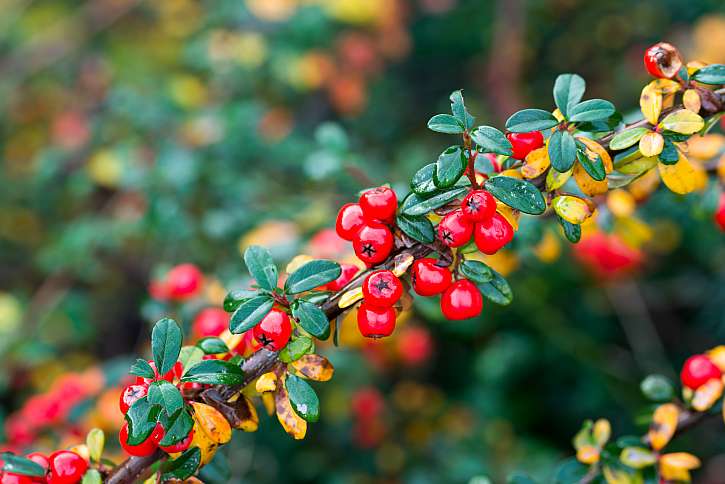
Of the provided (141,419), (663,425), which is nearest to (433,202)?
(141,419)

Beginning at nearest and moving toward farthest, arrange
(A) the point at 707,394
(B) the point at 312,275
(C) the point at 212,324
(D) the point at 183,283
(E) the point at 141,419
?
1. (E) the point at 141,419
2. (B) the point at 312,275
3. (A) the point at 707,394
4. (C) the point at 212,324
5. (D) the point at 183,283

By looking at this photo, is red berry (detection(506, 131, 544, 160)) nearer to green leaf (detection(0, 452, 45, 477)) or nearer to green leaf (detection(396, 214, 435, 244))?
green leaf (detection(396, 214, 435, 244))

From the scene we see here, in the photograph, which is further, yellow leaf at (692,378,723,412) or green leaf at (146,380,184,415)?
yellow leaf at (692,378,723,412)

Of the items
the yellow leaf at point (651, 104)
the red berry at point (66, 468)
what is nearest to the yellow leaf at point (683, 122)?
the yellow leaf at point (651, 104)

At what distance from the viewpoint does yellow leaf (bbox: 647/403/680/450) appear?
1121 mm

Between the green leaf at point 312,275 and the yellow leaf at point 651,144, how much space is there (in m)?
0.49

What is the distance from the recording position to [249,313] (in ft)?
3.02

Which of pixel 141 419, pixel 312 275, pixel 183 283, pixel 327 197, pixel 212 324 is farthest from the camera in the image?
pixel 327 197

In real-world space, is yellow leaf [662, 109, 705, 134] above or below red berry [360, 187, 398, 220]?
below

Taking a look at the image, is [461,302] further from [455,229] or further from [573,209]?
[573,209]

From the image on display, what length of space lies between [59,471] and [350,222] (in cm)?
59

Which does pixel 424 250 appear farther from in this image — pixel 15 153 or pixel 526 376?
pixel 15 153

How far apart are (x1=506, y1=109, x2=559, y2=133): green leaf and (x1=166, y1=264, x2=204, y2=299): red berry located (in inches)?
38.4

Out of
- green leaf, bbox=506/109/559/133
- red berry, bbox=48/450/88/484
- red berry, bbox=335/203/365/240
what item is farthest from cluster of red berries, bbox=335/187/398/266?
red berry, bbox=48/450/88/484
